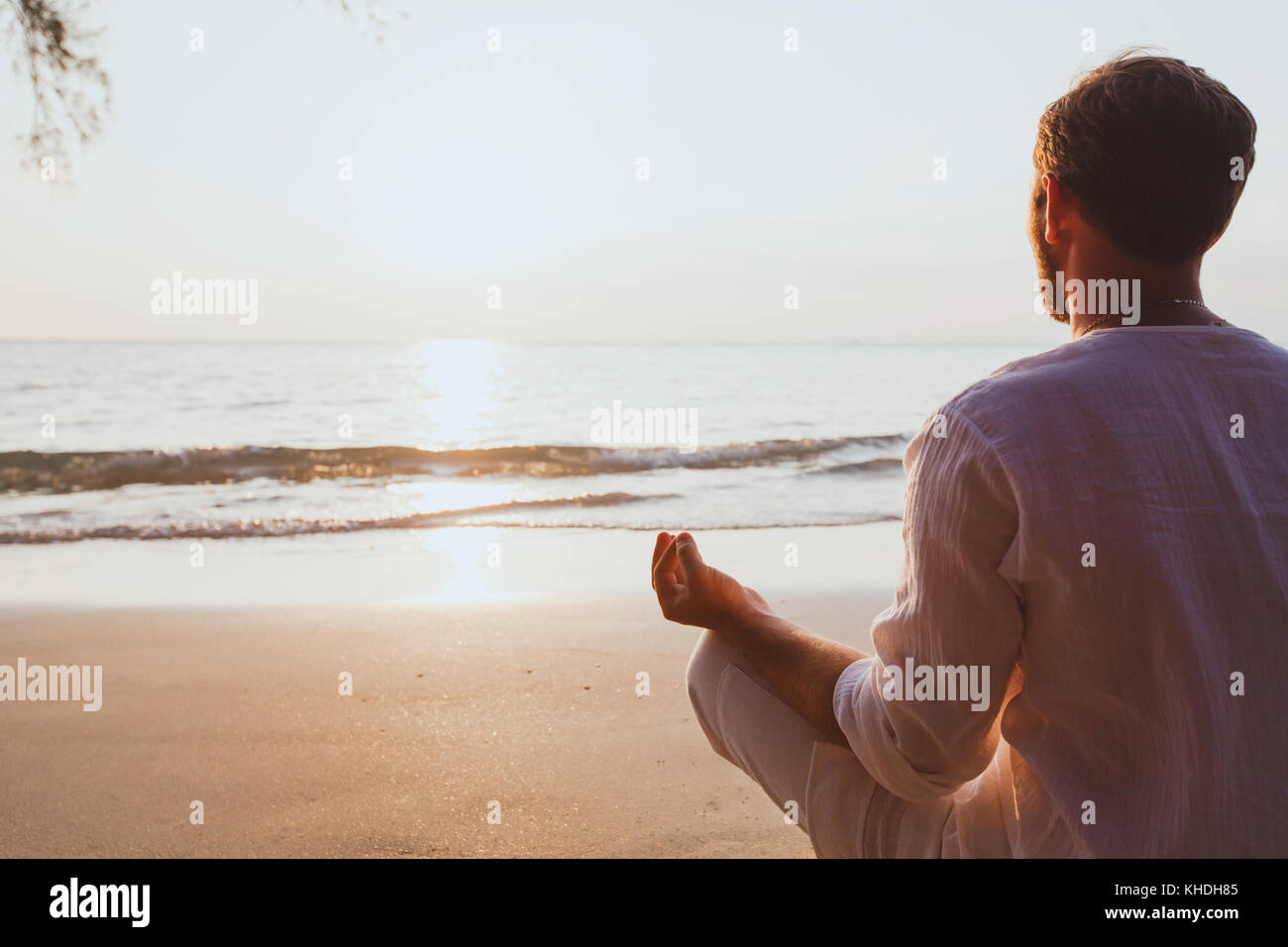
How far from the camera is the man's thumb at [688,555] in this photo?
1.89 metres

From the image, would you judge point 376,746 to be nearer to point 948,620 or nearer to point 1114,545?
point 948,620

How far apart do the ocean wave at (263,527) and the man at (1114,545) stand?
844 cm

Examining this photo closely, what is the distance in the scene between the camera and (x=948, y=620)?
1.29m

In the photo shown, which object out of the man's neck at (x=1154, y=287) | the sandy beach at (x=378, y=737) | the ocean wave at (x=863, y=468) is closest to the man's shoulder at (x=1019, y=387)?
the man's neck at (x=1154, y=287)

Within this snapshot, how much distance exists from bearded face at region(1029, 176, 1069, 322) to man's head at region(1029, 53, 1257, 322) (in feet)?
0.22

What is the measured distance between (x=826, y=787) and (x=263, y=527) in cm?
861

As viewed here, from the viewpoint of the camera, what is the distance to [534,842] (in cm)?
289

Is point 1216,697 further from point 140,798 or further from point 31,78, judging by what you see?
point 31,78

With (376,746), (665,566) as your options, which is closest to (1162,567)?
(665,566)

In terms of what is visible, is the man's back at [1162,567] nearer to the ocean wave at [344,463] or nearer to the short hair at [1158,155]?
the short hair at [1158,155]

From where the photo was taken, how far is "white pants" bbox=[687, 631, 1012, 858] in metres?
1.51
